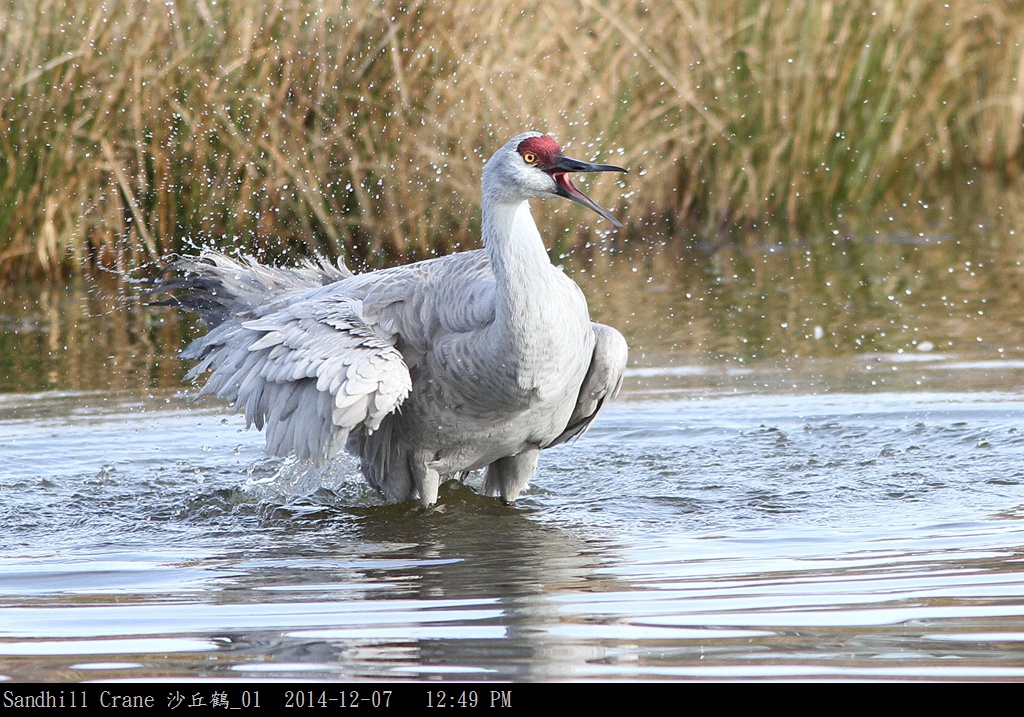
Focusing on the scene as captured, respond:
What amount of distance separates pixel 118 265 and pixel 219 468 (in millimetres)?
3512

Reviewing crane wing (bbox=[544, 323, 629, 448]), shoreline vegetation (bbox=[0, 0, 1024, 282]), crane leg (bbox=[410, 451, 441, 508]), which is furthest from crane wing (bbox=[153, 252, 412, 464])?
shoreline vegetation (bbox=[0, 0, 1024, 282])

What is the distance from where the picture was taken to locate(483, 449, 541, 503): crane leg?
19.8ft

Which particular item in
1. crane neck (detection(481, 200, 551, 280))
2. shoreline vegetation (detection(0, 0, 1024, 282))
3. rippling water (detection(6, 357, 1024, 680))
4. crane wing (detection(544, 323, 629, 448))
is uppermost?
shoreline vegetation (detection(0, 0, 1024, 282))

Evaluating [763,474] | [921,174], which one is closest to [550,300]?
[763,474]

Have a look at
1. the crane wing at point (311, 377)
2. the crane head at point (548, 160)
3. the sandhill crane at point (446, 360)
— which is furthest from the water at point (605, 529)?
the crane head at point (548, 160)

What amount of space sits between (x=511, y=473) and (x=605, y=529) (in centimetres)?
76

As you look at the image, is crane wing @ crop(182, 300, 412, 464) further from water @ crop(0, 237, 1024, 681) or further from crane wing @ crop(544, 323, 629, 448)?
crane wing @ crop(544, 323, 629, 448)

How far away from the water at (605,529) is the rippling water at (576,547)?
14 millimetres

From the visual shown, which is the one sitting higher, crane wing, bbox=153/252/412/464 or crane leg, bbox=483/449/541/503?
crane wing, bbox=153/252/412/464

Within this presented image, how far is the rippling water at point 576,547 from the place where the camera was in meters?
3.87

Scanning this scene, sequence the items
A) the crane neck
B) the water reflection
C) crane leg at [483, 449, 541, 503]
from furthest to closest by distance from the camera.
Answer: the water reflection
crane leg at [483, 449, 541, 503]
the crane neck

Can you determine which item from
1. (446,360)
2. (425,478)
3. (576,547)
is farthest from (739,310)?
(576,547)

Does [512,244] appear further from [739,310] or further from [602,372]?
[739,310]

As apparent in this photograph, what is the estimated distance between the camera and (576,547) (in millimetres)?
5172
